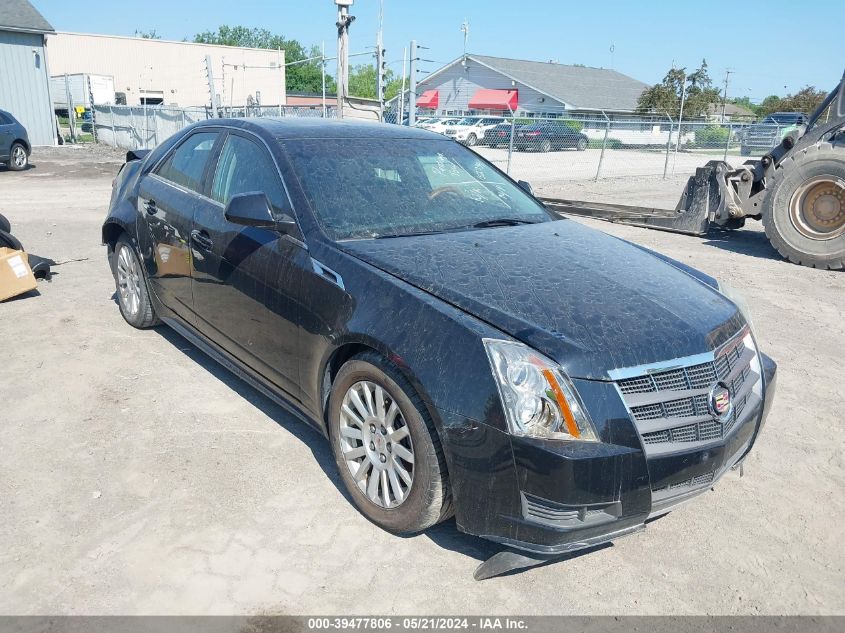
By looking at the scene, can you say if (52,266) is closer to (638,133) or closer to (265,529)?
(265,529)

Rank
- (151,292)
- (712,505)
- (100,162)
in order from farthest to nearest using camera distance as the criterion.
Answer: (100,162) → (151,292) → (712,505)

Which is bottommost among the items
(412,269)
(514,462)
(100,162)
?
(100,162)

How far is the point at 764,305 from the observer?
703 cm

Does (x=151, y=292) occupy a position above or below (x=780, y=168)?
below

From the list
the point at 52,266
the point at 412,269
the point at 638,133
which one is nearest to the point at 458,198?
the point at 412,269

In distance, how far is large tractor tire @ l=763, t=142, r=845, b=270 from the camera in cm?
859

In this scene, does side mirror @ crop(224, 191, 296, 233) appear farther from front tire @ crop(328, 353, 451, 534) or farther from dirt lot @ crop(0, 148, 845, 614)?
dirt lot @ crop(0, 148, 845, 614)

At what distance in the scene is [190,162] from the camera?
4.66m

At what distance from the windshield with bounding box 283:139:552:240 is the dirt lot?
131 centimetres

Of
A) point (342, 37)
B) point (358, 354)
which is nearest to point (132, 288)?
point (358, 354)

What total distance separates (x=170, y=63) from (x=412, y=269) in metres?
61.4

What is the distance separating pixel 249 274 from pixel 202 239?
0.61m

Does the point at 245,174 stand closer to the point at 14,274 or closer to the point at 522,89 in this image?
the point at 14,274

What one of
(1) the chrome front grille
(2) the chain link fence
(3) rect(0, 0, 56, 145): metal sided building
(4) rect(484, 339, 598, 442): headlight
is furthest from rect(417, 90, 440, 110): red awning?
(4) rect(484, 339, 598, 442): headlight
